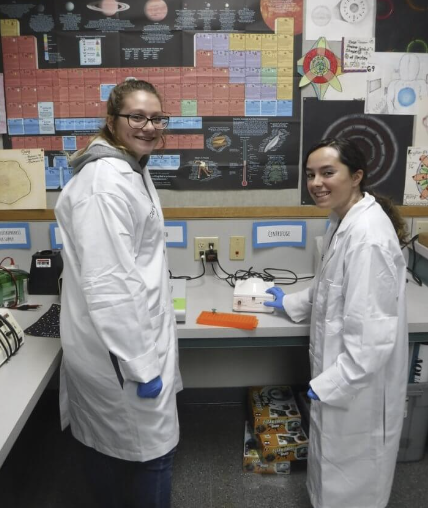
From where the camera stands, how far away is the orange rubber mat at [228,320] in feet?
5.41

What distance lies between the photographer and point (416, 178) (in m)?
2.19

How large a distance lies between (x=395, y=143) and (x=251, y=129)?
663 mm

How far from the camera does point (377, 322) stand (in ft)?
4.27

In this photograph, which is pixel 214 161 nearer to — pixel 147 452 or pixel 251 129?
pixel 251 129

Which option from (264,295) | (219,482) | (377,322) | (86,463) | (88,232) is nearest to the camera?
(88,232)

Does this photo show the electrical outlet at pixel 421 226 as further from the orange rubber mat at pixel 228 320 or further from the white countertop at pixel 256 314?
the orange rubber mat at pixel 228 320

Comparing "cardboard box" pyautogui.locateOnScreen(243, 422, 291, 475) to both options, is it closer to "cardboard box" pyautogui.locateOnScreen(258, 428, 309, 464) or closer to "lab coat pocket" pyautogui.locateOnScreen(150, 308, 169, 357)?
"cardboard box" pyautogui.locateOnScreen(258, 428, 309, 464)

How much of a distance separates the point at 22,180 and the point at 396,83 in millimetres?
1720

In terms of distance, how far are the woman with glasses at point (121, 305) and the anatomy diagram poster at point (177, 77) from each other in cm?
73

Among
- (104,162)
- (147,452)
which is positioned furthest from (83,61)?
(147,452)

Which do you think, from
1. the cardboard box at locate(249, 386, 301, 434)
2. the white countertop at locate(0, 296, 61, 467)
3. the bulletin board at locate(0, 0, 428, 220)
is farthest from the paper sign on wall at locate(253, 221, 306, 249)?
the white countertop at locate(0, 296, 61, 467)

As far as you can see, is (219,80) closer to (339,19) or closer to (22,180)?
(339,19)

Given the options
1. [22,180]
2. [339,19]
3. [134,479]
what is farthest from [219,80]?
[134,479]

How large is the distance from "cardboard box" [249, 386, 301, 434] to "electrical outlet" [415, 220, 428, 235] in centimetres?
97
